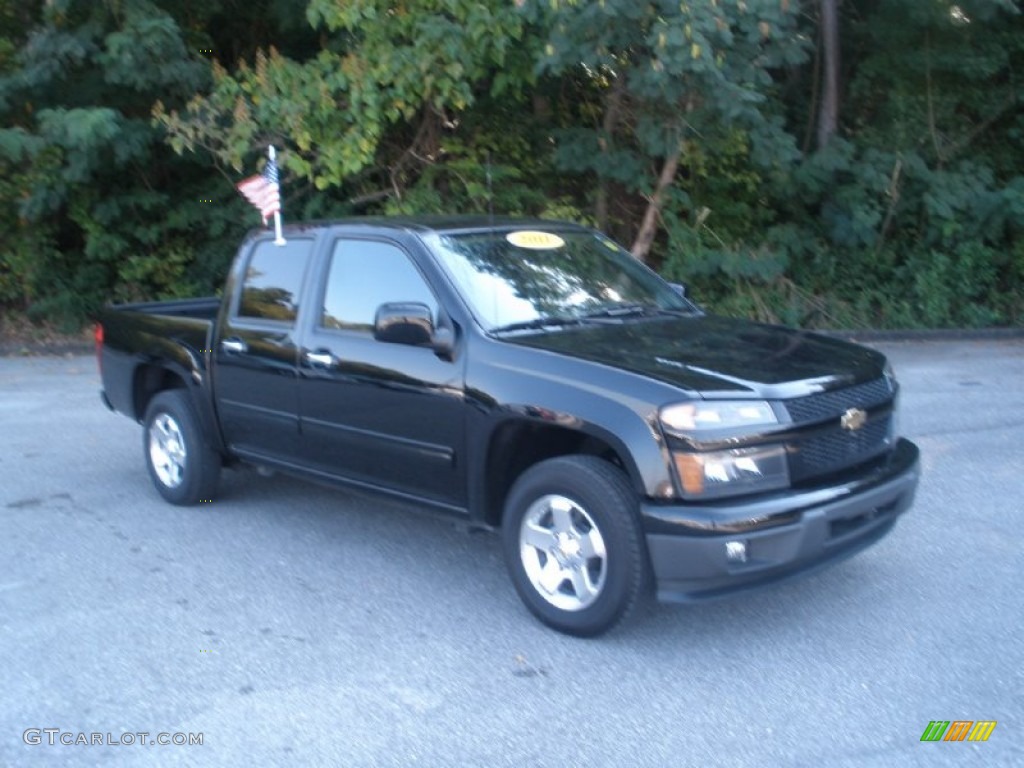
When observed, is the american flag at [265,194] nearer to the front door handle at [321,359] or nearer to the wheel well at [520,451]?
the front door handle at [321,359]

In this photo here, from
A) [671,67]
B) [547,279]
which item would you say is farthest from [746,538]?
[671,67]

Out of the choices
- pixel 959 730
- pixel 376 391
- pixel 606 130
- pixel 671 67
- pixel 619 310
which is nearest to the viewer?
pixel 959 730

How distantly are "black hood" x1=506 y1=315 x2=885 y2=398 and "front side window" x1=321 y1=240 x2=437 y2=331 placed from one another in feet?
2.52

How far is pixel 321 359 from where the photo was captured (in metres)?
6.23

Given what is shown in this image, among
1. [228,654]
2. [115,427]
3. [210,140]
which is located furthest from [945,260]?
[228,654]

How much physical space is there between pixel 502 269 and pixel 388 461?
1.14 metres

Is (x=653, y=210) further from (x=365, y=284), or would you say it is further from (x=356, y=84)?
(x=365, y=284)

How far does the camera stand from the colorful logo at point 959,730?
4215 millimetres

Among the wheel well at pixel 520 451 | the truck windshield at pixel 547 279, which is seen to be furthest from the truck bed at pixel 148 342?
the wheel well at pixel 520 451

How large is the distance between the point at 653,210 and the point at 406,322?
1040 centimetres

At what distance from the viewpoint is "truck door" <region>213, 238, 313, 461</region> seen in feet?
21.4

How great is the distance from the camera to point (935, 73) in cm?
1603

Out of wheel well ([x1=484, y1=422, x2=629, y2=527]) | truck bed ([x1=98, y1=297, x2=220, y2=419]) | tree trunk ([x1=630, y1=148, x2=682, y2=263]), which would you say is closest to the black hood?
wheel well ([x1=484, y1=422, x2=629, y2=527])

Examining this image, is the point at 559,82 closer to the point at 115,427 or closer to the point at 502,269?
the point at 115,427
